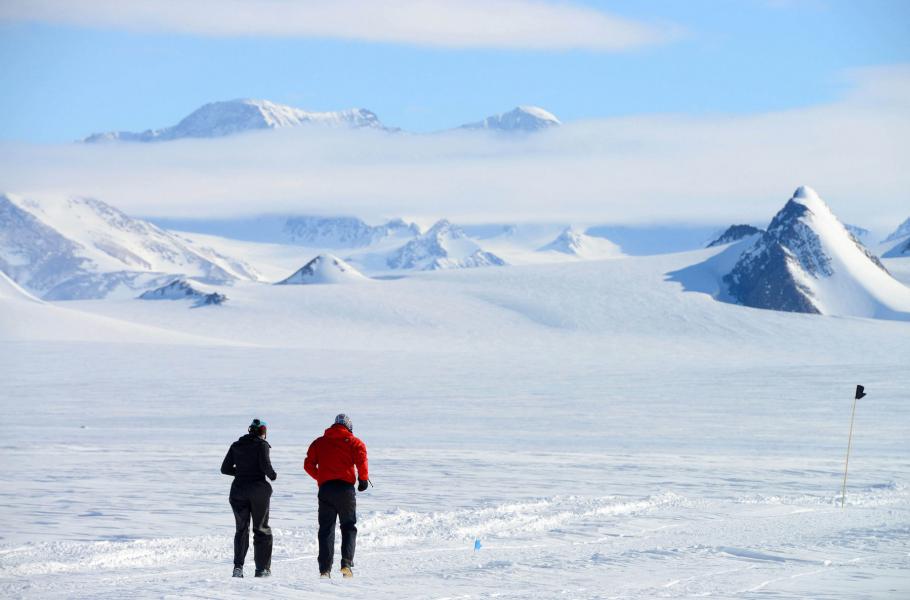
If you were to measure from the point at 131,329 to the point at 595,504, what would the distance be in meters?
64.7

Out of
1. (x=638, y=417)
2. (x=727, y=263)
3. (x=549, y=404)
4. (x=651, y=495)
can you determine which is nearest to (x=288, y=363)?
(x=549, y=404)

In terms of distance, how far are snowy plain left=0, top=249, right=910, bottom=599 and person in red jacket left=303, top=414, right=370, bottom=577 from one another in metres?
0.38

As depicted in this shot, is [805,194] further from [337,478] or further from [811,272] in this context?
[337,478]

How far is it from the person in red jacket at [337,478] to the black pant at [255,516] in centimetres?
48

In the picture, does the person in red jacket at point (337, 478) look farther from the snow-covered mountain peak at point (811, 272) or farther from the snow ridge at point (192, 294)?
the snow-covered mountain peak at point (811, 272)

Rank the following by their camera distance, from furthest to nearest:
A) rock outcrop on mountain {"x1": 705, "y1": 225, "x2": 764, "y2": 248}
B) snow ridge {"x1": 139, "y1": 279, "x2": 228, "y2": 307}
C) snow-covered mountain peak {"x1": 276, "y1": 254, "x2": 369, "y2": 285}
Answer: snow-covered mountain peak {"x1": 276, "y1": 254, "x2": 369, "y2": 285} < rock outcrop on mountain {"x1": 705, "y1": 225, "x2": 764, "y2": 248} < snow ridge {"x1": 139, "y1": 279, "x2": 228, "y2": 307}

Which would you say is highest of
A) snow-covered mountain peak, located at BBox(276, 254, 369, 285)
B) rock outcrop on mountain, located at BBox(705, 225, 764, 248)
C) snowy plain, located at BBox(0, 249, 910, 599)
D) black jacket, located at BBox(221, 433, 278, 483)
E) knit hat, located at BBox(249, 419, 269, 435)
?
rock outcrop on mountain, located at BBox(705, 225, 764, 248)

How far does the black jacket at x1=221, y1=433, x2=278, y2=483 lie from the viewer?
10.8m

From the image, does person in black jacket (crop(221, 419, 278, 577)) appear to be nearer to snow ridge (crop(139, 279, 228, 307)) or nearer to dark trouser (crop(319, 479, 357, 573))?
dark trouser (crop(319, 479, 357, 573))

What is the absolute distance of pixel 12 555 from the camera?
1164 cm

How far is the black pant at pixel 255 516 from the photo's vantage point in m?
10.8

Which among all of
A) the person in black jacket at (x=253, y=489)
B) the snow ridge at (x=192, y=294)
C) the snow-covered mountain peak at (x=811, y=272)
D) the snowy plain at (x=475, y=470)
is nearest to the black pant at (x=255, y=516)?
the person in black jacket at (x=253, y=489)

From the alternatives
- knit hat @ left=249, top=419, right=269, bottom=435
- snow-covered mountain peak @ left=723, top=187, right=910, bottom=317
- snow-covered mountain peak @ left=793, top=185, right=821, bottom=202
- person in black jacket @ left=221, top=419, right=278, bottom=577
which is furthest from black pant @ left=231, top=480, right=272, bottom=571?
snow-covered mountain peak @ left=793, top=185, right=821, bottom=202

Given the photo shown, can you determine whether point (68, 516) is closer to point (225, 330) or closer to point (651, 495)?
point (651, 495)
